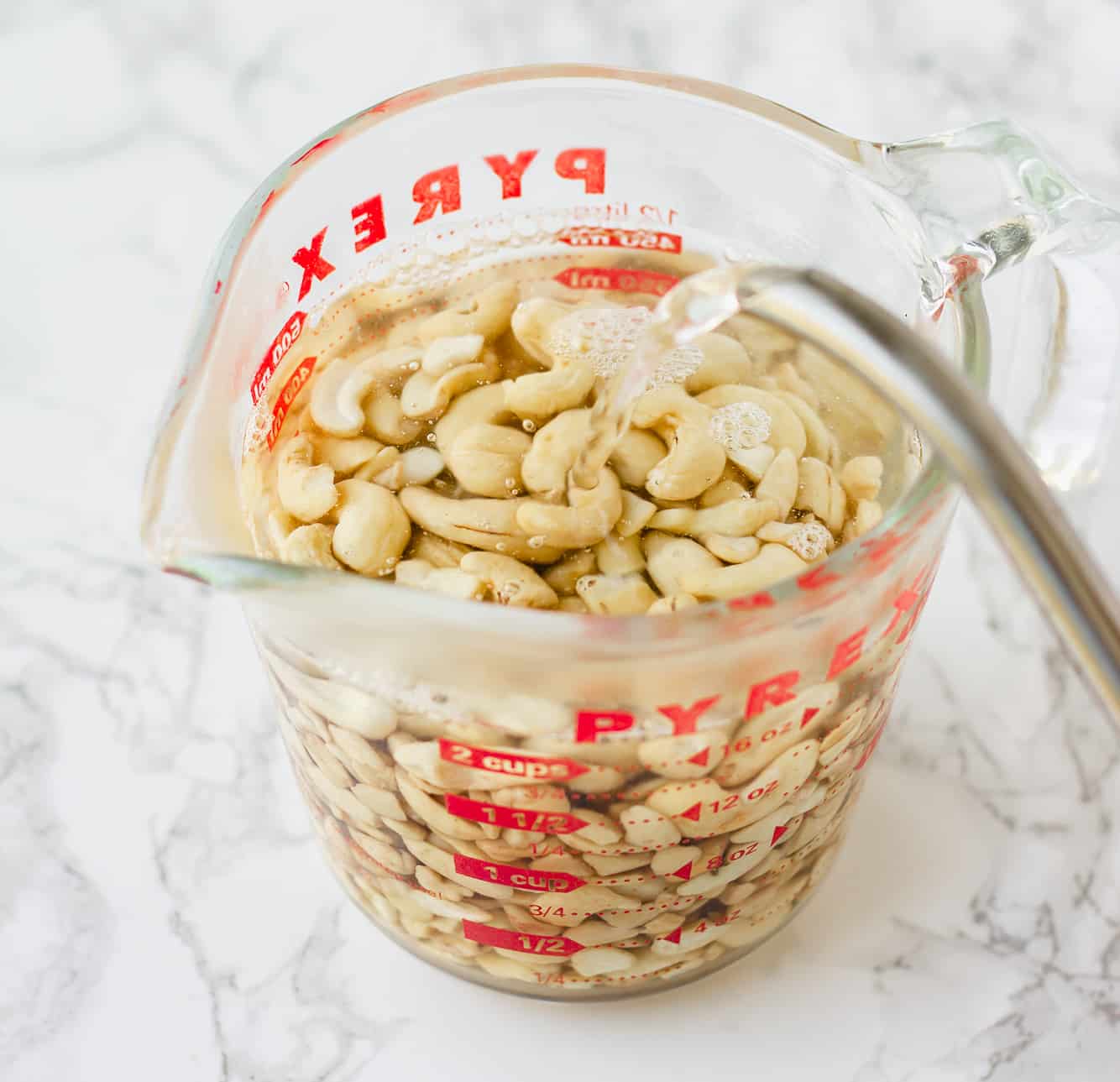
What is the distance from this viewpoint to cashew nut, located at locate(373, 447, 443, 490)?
575 mm

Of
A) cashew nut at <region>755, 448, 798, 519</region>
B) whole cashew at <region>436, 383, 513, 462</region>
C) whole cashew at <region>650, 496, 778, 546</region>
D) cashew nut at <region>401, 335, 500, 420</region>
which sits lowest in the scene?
whole cashew at <region>650, 496, 778, 546</region>

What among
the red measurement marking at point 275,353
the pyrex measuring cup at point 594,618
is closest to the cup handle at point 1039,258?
the pyrex measuring cup at point 594,618

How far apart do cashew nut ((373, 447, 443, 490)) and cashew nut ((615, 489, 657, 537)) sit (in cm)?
7

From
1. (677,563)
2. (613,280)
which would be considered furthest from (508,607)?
(613,280)

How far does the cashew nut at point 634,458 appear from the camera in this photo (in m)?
0.57

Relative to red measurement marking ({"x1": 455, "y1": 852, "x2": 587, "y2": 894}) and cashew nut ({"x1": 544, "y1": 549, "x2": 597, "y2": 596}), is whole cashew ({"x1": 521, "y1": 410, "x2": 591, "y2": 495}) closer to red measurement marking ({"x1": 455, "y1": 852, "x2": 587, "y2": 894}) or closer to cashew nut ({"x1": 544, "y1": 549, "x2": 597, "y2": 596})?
cashew nut ({"x1": 544, "y1": 549, "x2": 597, "y2": 596})

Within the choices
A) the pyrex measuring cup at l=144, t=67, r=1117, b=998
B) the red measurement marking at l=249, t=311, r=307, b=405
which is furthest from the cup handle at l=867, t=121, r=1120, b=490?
the red measurement marking at l=249, t=311, r=307, b=405

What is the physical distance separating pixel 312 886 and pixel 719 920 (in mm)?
174

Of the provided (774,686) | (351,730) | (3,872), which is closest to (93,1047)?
(3,872)

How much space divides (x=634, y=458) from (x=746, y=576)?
78 millimetres

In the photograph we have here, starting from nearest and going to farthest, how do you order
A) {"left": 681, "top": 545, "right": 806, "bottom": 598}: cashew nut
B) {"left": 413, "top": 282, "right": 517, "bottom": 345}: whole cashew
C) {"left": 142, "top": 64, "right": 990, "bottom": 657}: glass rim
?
{"left": 142, "top": 64, "right": 990, "bottom": 657}: glass rim
{"left": 681, "top": 545, "right": 806, "bottom": 598}: cashew nut
{"left": 413, "top": 282, "right": 517, "bottom": 345}: whole cashew

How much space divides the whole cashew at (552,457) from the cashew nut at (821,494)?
0.08 meters

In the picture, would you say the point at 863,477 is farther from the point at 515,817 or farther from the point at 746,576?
the point at 515,817

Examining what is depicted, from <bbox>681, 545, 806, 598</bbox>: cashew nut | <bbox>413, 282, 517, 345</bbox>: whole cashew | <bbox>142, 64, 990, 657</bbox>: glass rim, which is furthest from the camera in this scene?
<bbox>413, 282, 517, 345</bbox>: whole cashew
